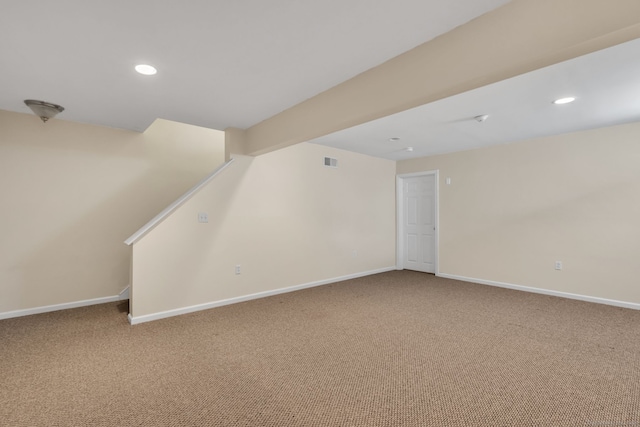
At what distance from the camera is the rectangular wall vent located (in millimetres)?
5098

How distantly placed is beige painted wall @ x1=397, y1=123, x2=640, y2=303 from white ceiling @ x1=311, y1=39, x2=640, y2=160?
1.10ft

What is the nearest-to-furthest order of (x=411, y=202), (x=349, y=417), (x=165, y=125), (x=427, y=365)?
(x=349, y=417) → (x=427, y=365) → (x=165, y=125) → (x=411, y=202)

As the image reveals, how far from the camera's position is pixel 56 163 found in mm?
3670

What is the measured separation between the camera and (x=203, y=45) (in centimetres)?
204

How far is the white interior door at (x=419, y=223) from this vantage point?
232 inches

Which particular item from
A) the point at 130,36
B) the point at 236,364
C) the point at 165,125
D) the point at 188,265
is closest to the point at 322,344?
the point at 236,364

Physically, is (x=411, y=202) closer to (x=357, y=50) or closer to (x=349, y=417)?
(x=357, y=50)

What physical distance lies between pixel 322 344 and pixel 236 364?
2.59 feet

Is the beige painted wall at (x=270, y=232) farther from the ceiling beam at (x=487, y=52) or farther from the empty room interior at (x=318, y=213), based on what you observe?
the ceiling beam at (x=487, y=52)

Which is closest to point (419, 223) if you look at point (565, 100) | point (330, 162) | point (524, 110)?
point (330, 162)

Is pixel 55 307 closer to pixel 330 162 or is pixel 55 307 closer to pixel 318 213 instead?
pixel 318 213

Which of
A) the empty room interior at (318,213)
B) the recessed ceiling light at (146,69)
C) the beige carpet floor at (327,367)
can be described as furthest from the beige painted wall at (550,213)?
the recessed ceiling light at (146,69)

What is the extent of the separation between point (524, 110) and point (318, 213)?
123 inches

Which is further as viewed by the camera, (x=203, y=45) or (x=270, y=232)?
(x=270, y=232)
